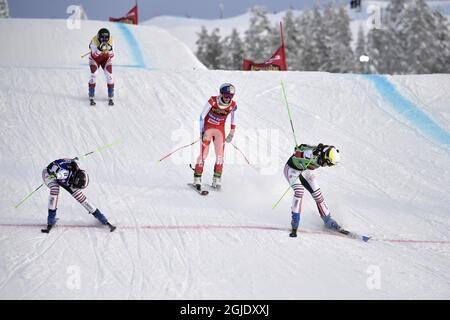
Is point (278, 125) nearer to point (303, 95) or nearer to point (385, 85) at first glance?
point (303, 95)

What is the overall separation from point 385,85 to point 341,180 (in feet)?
17.6

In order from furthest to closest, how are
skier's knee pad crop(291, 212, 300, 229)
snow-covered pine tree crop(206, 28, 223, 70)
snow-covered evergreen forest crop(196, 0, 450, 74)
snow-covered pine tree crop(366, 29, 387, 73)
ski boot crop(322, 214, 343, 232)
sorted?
snow-covered pine tree crop(206, 28, 223, 70), snow-covered pine tree crop(366, 29, 387, 73), snow-covered evergreen forest crop(196, 0, 450, 74), ski boot crop(322, 214, 343, 232), skier's knee pad crop(291, 212, 300, 229)

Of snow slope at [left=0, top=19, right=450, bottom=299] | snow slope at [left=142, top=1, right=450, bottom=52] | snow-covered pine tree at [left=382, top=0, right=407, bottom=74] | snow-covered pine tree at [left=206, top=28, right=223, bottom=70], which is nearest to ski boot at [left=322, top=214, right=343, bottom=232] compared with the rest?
snow slope at [left=0, top=19, right=450, bottom=299]

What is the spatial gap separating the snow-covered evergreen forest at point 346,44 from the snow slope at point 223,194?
1837 centimetres

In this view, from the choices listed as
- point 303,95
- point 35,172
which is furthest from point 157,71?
point 35,172

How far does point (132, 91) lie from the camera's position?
12328 mm

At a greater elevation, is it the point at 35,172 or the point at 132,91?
the point at 132,91

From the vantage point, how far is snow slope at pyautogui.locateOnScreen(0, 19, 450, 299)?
529 centimetres

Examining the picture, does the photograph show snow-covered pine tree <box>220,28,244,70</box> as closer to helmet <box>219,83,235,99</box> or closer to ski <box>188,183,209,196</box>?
ski <box>188,183,209,196</box>

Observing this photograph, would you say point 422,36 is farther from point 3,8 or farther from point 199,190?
point 3,8

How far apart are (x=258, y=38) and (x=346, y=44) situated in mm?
6842

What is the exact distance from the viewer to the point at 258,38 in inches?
1458

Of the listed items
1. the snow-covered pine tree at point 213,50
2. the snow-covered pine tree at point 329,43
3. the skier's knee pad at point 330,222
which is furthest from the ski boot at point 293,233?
the snow-covered pine tree at point 213,50

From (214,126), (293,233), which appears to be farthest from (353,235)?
(214,126)
